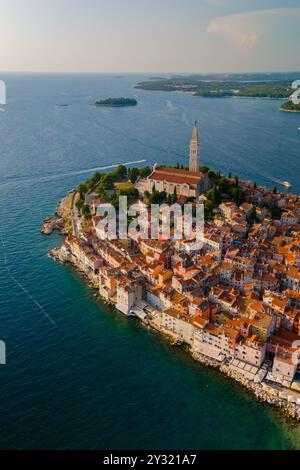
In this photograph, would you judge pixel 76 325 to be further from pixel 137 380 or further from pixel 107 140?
pixel 107 140

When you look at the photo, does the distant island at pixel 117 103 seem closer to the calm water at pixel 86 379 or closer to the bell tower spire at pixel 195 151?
the calm water at pixel 86 379

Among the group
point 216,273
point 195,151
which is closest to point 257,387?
point 216,273

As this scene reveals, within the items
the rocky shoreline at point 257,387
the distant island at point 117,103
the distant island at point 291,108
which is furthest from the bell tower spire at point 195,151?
the distant island at point 117,103

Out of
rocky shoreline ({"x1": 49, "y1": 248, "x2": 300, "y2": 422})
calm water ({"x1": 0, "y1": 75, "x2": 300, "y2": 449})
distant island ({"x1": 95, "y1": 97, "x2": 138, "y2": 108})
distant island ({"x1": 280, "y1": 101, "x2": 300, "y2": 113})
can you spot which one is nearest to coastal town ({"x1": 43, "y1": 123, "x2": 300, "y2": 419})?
rocky shoreline ({"x1": 49, "y1": 248, "x2": 300, "y2": 422})

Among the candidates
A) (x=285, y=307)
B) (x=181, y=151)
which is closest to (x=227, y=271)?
(x=285, y=307)

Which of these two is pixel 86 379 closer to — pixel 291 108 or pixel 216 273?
pixel 216 273

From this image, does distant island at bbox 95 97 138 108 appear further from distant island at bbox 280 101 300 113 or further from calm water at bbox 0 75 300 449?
calm water at bbox 0 75 300 449
